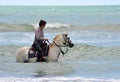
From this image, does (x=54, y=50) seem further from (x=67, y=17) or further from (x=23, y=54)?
(x=67, y=17)

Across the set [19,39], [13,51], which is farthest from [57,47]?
[19,39]

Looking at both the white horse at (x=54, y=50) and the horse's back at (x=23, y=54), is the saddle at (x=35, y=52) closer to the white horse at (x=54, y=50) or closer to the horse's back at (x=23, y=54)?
the white horse at (x=54, y=50)

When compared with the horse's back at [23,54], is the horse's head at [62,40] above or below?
above

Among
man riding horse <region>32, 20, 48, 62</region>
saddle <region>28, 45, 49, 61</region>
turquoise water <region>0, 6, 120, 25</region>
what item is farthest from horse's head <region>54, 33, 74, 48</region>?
turquoise water <region>0, 6, 120, 25</region>

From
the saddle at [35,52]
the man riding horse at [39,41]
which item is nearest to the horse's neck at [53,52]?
the saddle at [35,52]

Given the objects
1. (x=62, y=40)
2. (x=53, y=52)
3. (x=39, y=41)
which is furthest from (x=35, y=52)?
(x=62, y=40)

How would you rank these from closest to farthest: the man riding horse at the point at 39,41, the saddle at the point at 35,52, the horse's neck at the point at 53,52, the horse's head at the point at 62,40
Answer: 1. the man riding horse at the point at 39,41
2. the saddle at the point at 35,52
3. the horse's neck at the point at 53,52
4. the horse's head at the point at 62,40

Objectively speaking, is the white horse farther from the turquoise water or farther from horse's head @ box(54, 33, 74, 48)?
the turquoise water

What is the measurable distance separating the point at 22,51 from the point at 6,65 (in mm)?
717

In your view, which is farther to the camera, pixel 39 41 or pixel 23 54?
pixel 23 54

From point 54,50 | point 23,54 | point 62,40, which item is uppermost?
point 62,40

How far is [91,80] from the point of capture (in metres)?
11.4

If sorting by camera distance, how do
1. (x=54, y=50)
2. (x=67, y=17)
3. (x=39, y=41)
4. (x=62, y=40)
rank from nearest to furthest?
(x=39, y=41), (x=54, y=50), (x=62, y=40), (x=67, y=17)

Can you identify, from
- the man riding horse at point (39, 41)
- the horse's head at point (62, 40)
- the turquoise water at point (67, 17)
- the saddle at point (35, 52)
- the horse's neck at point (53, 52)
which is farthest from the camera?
the turquoise water at point (67, 17)
